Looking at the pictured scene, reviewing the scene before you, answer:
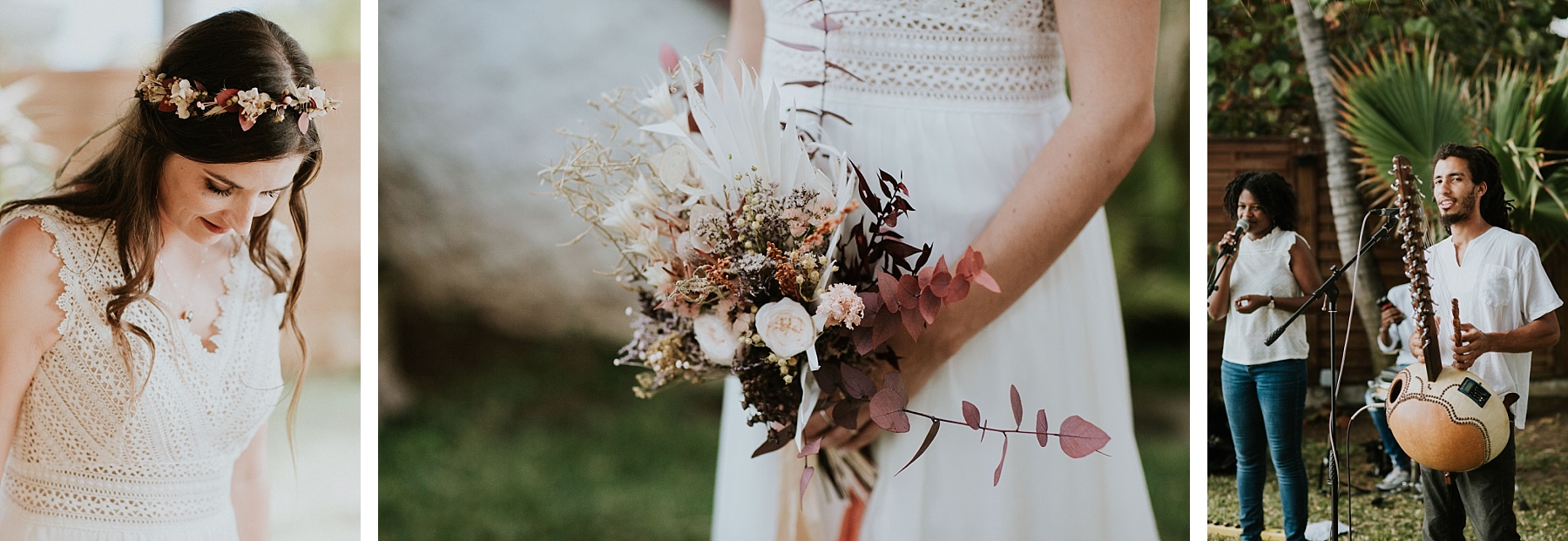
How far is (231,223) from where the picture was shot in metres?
2.02

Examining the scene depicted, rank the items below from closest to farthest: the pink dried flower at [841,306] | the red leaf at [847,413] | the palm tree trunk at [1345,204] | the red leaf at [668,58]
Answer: the pink dried flower at [841,306] < the red leaf at [847,413] < the palm tree trunk at [1345,204] < the red leaf at [668,58]

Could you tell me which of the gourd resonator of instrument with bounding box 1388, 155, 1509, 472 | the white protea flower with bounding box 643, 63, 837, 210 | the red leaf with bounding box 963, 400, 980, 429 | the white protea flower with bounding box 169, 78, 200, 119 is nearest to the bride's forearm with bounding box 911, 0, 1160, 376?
the red leaf with bounding box 963, 400, 980, 429

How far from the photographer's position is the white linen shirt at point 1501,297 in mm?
1883

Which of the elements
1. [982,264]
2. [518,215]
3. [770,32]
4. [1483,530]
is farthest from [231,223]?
[1483,530]

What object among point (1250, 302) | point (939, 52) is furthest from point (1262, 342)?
point (939, 52)

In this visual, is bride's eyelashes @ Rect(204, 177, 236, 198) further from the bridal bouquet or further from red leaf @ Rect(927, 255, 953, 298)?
red leaf @ Rect(927, 255, 953, 298)

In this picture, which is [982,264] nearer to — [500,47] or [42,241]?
[500,47]

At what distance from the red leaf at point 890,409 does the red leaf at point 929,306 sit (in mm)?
122

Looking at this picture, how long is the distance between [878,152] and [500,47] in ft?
2.56

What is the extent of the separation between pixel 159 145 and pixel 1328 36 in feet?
7.09

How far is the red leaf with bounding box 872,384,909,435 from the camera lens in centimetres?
176

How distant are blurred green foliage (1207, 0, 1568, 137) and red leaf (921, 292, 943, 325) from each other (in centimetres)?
66

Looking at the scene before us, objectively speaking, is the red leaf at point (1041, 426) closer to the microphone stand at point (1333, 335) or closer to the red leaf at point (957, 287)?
the red leaf at point (957, 287)

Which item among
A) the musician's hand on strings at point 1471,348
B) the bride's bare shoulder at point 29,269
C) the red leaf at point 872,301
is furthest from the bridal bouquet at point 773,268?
the bride's bare shoulder at point 29,269
